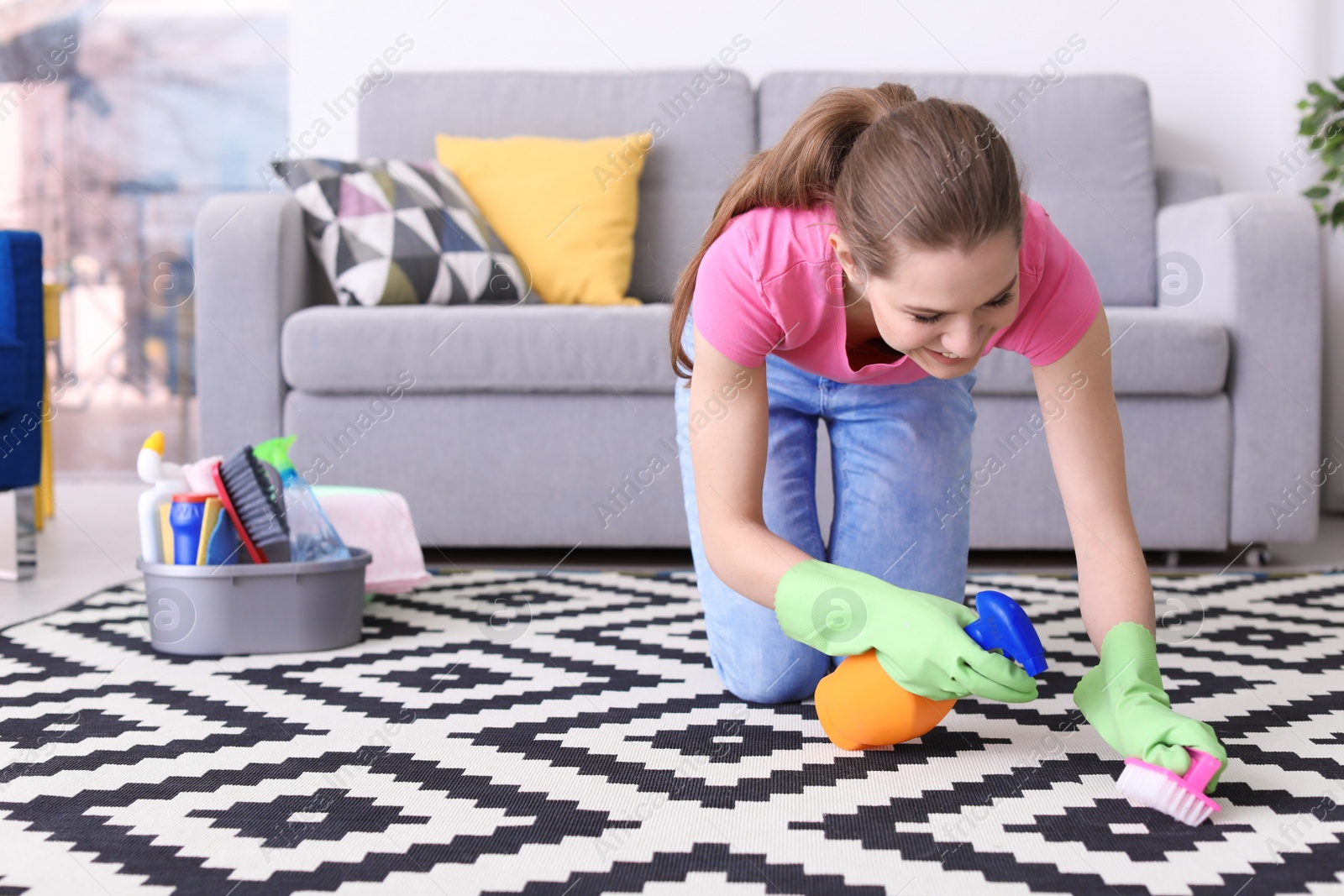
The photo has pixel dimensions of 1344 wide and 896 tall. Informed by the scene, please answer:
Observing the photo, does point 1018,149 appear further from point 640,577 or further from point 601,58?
point 640,577

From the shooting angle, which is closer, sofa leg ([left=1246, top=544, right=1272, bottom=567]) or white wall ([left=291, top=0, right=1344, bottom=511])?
sofa leg ([left=1246, top=544, right=1272, bottom=567])

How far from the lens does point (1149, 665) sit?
38.3 inches

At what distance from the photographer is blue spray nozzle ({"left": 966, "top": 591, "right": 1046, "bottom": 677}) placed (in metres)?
0.90

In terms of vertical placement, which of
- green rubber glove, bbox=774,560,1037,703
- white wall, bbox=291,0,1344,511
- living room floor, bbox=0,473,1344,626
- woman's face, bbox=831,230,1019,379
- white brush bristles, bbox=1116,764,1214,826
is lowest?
living room floor, bbox=0,473,1344,626

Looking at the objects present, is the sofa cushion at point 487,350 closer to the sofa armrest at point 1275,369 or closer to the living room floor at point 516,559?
the living room floor at point 516,559

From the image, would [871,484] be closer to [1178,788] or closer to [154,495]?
[1178,788]

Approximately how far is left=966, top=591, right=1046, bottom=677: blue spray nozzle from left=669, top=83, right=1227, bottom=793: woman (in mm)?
12

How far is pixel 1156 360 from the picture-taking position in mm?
1893

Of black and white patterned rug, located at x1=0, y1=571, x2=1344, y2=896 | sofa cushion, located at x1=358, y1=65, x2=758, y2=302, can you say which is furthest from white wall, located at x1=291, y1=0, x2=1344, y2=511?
black and white patterned rug, located at x1=0, y1=571, x2=1344, y2=896

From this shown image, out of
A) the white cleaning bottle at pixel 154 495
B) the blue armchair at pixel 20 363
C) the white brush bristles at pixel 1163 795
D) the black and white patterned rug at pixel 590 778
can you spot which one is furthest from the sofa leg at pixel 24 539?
the white brush bristles at pixel 1163 795

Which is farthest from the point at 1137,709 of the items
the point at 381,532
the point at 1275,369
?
the point at 1275,369

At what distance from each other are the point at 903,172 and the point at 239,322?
55.9 inches

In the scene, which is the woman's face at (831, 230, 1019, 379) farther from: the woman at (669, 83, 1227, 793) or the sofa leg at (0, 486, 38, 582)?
the sofa leg at (0, 486, 38, 582)

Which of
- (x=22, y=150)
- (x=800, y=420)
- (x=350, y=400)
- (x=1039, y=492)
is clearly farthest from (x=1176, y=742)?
(x=22, y=150)
